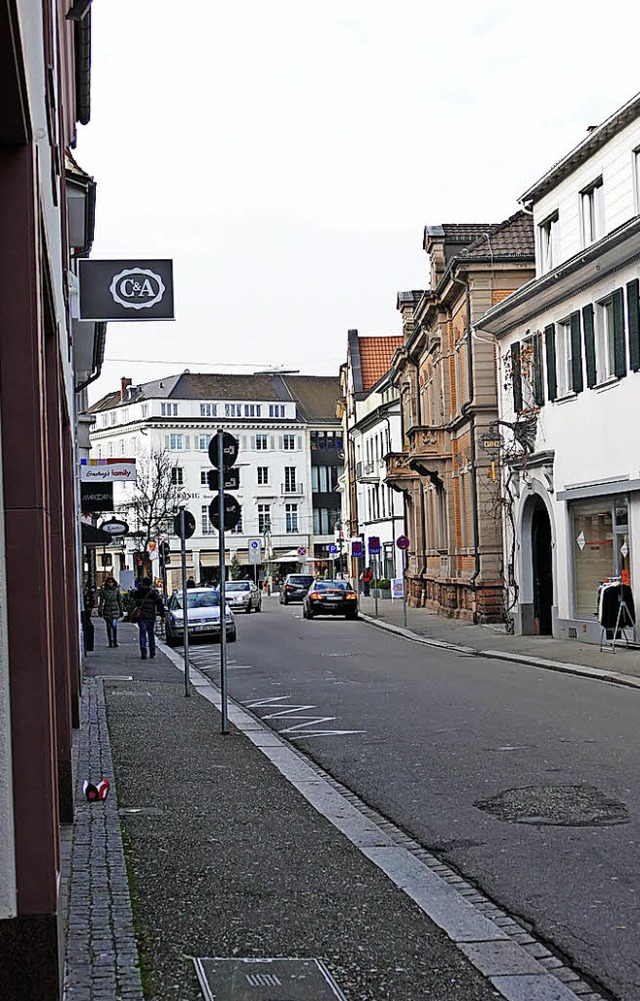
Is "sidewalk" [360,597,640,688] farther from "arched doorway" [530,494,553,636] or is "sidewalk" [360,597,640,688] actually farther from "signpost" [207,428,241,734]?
"signpost" [207,428,241,734]

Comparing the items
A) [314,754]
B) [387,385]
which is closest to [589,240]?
[314,754]

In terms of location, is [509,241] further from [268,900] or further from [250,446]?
[250,446]

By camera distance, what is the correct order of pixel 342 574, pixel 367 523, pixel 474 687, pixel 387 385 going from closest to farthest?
pixel 474 687
pixel 387 385
pixel 367 523
pixel 342 574

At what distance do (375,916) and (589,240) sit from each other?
22.7m

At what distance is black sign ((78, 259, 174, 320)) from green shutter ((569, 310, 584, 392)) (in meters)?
14.1

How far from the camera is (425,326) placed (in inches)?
1800

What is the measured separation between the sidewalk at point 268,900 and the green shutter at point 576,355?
56.8 ft

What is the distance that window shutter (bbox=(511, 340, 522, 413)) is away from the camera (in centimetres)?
3117

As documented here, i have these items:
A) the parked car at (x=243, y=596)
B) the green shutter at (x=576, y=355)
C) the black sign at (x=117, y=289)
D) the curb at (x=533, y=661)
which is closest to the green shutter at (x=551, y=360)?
the green shutter at (x=576, y=355)

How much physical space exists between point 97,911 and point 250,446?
108789mm

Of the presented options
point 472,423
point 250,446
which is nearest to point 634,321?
point 472,423

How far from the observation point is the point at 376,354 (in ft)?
273

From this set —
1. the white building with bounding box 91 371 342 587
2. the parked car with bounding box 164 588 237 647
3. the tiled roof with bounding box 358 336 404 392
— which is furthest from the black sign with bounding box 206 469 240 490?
the white building with bounding box 91 371 342 587

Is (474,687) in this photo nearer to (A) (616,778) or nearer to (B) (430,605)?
(A) (616,778)
